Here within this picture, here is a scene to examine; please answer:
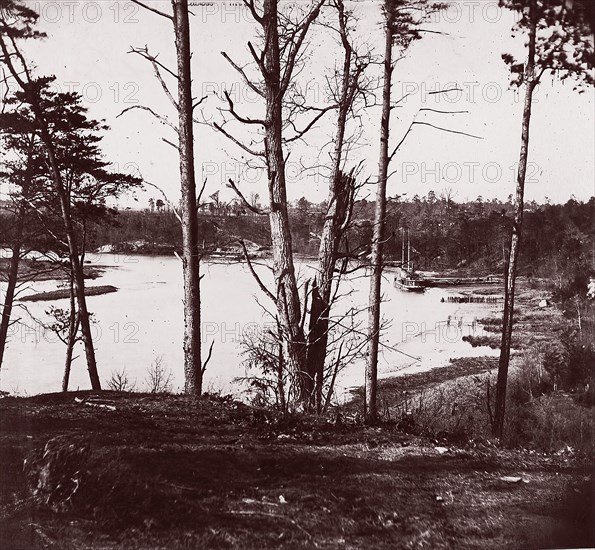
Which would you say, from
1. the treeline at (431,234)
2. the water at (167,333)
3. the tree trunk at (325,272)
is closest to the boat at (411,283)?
the treeline at (431,234)

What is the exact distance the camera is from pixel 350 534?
3.80 metres

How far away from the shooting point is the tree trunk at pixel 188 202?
7969 millimetres

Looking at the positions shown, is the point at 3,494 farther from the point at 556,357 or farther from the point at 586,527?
the point at 556,357

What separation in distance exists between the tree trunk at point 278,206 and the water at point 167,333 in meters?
8.96

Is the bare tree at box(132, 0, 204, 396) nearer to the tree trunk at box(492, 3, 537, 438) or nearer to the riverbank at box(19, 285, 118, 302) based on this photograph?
the tree trunk at box(492, 3, 537, 438)

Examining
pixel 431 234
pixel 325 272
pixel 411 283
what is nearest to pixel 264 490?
pixel 325 272

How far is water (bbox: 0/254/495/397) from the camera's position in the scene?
68.6ft

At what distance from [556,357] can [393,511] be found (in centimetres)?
1926

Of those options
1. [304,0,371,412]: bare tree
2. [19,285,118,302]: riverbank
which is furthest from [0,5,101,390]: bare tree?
[19,285,118,302]: riverbank

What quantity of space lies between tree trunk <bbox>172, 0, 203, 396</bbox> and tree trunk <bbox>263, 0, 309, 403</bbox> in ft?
4.85

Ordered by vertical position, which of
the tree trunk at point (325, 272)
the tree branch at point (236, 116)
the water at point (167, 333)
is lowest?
the water at point (167, 333)

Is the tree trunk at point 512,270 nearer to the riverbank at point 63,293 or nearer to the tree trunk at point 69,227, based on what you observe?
the tree trunk at point 69,227

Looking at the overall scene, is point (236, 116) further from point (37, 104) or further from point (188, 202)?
point (37, 104)

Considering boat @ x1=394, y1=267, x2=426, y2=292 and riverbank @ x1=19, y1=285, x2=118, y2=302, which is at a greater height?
riverbank @ x1=19, y1=285, x2=118, y2=302
